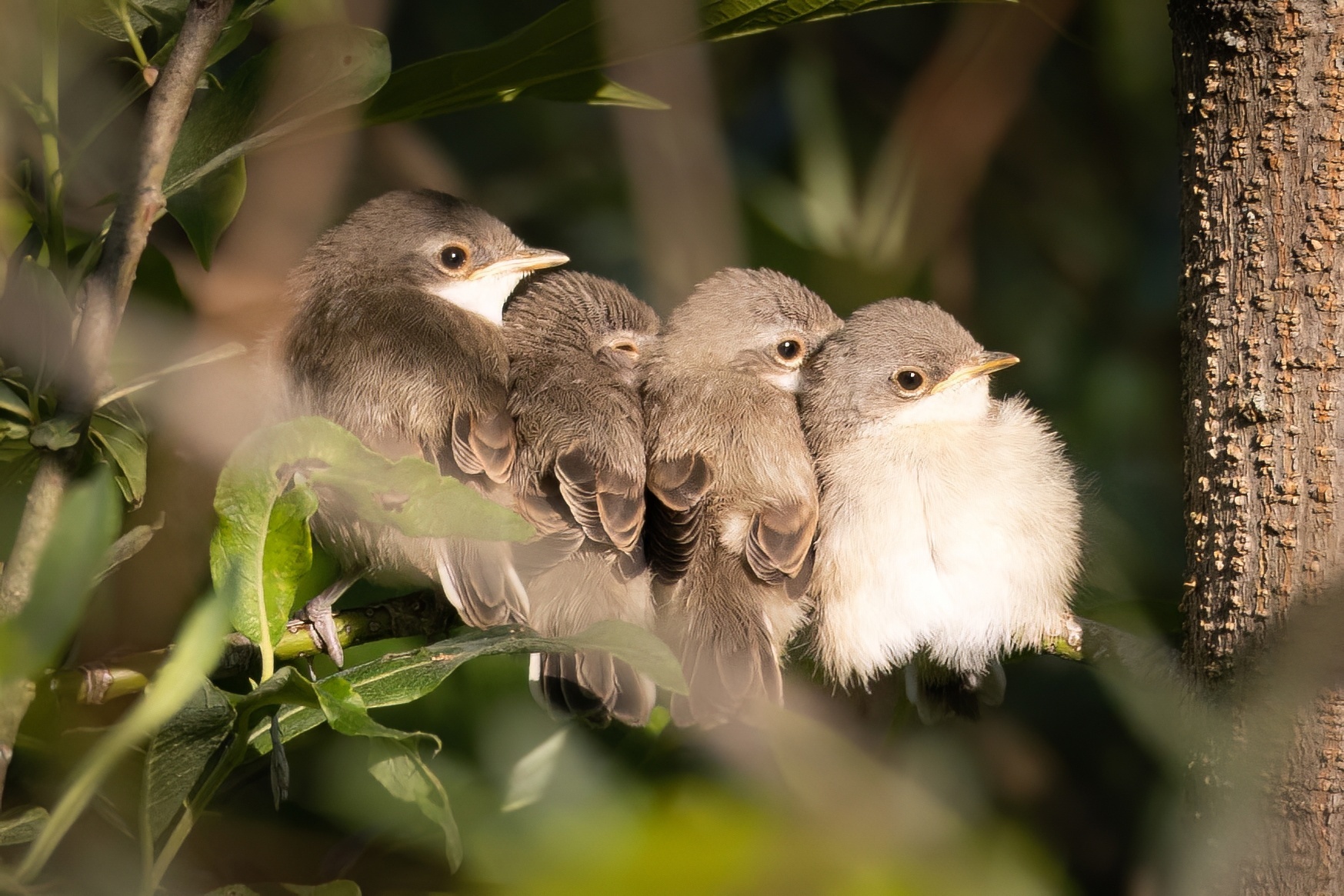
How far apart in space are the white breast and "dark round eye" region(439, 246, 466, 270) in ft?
2.85

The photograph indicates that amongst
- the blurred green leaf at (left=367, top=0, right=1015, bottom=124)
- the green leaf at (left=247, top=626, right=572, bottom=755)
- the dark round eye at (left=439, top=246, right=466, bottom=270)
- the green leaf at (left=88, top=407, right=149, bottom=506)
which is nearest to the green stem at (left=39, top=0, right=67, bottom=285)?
the green leaf at (left=88, top=407, right=149, bottom=506)

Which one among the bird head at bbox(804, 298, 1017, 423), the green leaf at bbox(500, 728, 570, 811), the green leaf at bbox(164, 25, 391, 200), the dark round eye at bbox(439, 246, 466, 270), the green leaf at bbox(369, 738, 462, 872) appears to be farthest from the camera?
the dark round eye at bbox(439, 246, 466, 270)

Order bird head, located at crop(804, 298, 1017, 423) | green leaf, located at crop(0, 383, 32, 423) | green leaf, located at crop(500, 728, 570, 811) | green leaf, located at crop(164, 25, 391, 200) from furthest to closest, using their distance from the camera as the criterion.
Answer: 1. bird head, located at crop(804, 298, 1017, 423)
2. green leaf, located at crop(500, 728, 570, 811)
3. green leaf, located at crop(164, 25, 391, 200)
4. green leaf, located at crop(0, 383, 32, 423)

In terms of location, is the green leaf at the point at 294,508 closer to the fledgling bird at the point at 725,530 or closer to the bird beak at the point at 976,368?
the fledgling bird at the point at 725,530

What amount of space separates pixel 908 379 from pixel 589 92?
0.79 metres

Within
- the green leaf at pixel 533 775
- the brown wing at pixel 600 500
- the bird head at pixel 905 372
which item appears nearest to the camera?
the brown wing at pixel 600 500

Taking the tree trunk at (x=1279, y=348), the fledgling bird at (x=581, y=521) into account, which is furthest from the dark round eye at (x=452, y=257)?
the tree trunk at (x=1279, y=348)

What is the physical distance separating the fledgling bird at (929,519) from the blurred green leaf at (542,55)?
678mm

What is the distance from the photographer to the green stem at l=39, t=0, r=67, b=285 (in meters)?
1.64

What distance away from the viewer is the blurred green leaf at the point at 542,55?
A: 6.48ft

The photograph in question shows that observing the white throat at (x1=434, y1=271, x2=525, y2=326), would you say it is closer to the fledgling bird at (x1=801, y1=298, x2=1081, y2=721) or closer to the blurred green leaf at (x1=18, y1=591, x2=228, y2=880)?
the fledgling bird at (x1=801, y1=298, x2=1081, y2=721)

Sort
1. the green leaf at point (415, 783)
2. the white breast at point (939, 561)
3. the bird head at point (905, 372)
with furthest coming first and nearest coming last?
the bird head at point (905, 372), the white breast at point (939, 561), the green leaf at point (415, 783)

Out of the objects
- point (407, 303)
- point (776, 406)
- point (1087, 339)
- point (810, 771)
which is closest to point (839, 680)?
point (810, 771)

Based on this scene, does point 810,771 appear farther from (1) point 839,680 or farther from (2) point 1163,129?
(2) point 1163,129
